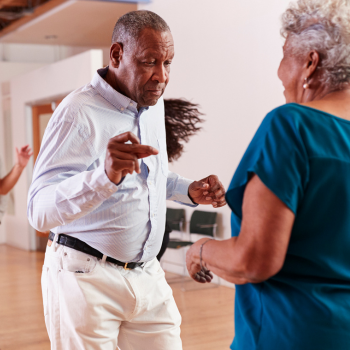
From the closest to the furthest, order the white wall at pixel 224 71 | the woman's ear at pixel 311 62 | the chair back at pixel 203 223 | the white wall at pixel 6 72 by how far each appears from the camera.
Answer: the woman's ear at pixel 311 62 < the white wall at pixel 224 71 < the chair back at pixel 203 223 < the white wall at pixel 6 72

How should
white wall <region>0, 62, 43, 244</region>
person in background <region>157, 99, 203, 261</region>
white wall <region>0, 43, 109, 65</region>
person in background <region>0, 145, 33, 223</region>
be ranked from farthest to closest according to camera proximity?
1. white wall <region>0, 43, 109, 65</region>
2. white wall <region>0, 62, 43, 244</region>
3. person in background <region>0, 145, 33, 223</region>
4. person in background <region>157, 99, 203, 261</region>

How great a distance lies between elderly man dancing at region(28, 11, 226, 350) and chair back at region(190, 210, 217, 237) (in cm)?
406

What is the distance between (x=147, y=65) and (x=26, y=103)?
7648 millimetres

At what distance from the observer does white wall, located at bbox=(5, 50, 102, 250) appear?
25.2 feet

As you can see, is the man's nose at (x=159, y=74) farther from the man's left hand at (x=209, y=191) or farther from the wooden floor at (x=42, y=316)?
the wooden floor at (x=42, y=316)

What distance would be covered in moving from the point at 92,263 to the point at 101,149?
16.0 inches

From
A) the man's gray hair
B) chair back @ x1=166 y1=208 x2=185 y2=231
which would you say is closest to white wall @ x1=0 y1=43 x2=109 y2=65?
chair back @ x1=166 y1=208 x2=185 y2=231

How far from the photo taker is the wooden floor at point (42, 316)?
13.4 feet

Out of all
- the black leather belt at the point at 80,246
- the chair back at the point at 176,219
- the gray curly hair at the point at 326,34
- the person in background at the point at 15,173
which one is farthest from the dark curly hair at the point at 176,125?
the chair back at the point at 176,219

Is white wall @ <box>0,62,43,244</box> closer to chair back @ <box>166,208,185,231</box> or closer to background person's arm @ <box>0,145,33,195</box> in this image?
chair back @ <box>166,208,185,231</box>

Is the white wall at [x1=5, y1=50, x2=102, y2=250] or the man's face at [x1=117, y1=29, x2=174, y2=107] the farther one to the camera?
the white wall at [x1=5, y1=50, x2=102, y2=250]

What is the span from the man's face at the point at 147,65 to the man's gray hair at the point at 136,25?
2 centimetres

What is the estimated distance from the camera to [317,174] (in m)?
1.07

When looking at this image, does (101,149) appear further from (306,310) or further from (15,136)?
(15,136)
